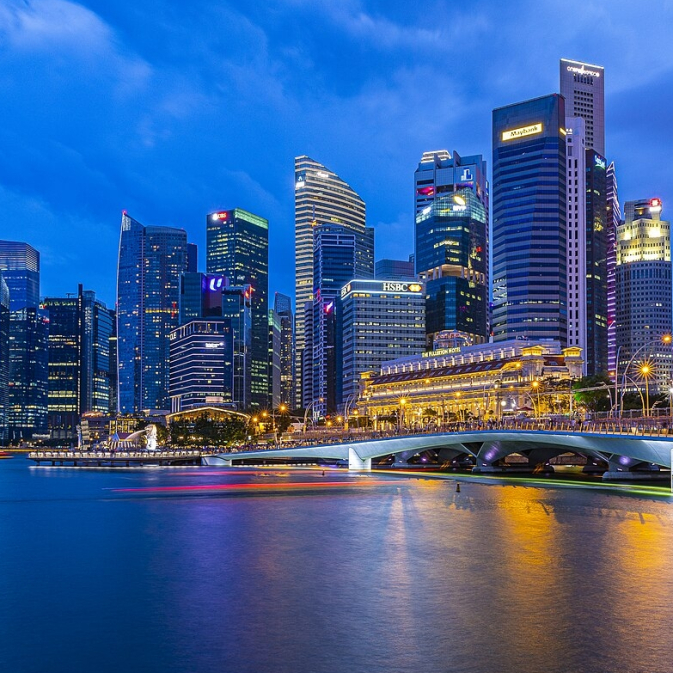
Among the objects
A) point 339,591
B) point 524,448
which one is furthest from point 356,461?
point 339,591

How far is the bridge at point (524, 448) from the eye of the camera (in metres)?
80.7

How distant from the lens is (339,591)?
3303 cm

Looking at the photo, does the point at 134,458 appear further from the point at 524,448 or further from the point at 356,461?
the point at 524,448

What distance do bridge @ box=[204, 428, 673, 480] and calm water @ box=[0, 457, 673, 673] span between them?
1511 centimetres

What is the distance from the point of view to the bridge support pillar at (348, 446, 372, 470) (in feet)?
449

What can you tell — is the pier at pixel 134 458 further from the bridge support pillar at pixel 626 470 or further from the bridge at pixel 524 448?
the bridge support pillar at pixel 626 470

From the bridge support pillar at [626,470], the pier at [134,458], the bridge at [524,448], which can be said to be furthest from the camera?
the pier at [134,458]

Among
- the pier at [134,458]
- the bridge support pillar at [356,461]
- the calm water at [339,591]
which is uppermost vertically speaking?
the calm water at [339,591]

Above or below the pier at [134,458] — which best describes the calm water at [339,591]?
above

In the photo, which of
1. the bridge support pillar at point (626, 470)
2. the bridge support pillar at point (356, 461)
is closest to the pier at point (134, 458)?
the bridge support pillar at point (356, 461)

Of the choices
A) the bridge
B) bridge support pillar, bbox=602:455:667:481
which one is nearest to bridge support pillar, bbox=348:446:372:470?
the bridge

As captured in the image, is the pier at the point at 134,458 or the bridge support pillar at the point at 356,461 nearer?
the bridge support pillar at the point at 356,461

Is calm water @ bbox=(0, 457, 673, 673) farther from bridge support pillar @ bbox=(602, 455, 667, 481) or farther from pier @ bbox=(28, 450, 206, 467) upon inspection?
pier @ bbox=(28, 450, 206, 467)

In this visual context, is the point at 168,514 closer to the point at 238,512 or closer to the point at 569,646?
the point at 238,512
